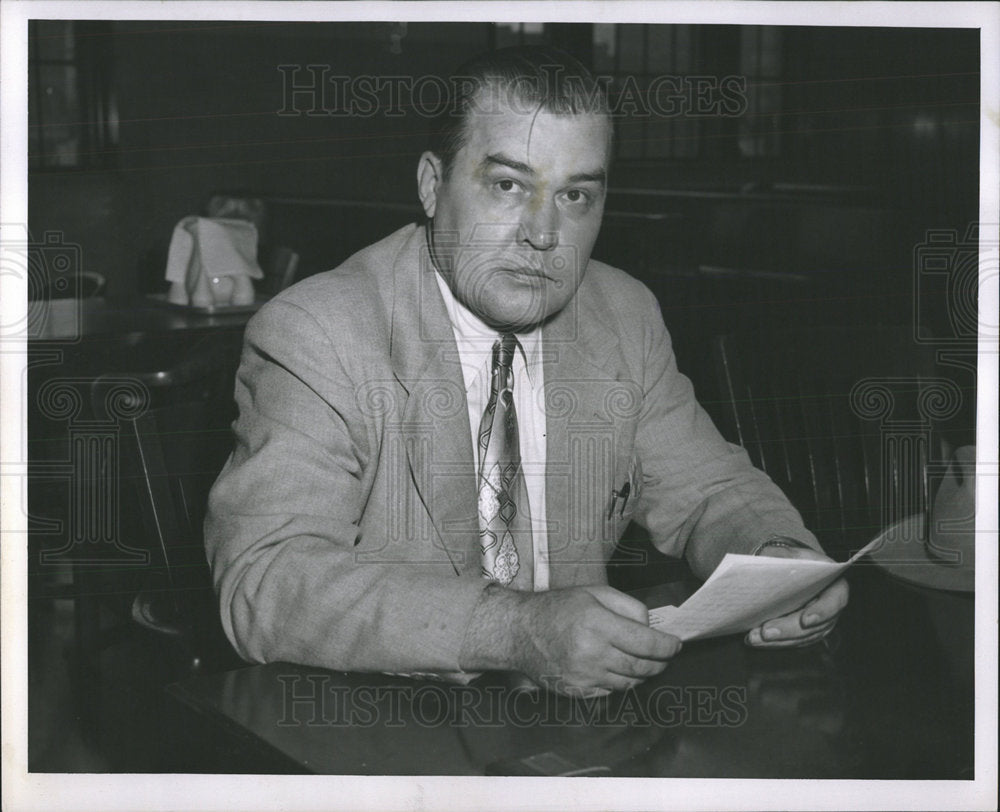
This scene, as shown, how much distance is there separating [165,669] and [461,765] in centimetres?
56

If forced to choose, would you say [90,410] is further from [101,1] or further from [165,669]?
[101,1]

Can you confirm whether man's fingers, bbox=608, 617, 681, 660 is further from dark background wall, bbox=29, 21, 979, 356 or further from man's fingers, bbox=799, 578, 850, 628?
dark background wall, bbox=29, 21, 979, 356

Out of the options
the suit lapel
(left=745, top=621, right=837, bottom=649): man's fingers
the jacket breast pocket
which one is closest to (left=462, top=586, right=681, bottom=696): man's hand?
(left=745, top=621, right=837, bottom=649): man's fingers

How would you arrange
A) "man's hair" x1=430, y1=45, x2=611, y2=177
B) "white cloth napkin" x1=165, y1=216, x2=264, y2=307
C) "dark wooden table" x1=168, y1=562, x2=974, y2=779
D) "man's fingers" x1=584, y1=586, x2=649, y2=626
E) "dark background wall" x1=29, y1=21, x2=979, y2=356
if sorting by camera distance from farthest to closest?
"white cloth napkin" x1=165, y1=216, x2=264, y2=307 → "dark background wall" x1=29, y1=21, x2=979, y2=356 → "man's hair" x1=430, y1=45, x2=611, y2=177 → "man's fingers" x1=584, y1=586, x2=649, y2=626 → "dark wooden table" x1=168, y1=562, x2=974, y2=779

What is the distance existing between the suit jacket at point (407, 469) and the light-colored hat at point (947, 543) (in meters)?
0.14

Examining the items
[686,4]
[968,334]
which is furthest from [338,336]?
[968,334]

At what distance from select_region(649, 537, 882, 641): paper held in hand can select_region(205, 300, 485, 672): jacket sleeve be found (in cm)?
24

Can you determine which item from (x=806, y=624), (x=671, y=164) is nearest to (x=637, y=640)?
(x=806, y=624)

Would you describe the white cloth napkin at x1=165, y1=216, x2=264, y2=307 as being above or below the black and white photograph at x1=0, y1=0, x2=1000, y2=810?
above

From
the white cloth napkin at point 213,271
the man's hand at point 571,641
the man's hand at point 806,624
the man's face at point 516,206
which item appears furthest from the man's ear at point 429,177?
the white cloth napkin at point 213,271

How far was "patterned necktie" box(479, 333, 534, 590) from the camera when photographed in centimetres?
150

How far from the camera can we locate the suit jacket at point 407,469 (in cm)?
123

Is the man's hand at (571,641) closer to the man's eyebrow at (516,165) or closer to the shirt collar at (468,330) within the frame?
the shirt collar at (468,330)

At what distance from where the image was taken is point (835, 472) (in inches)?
72.1
